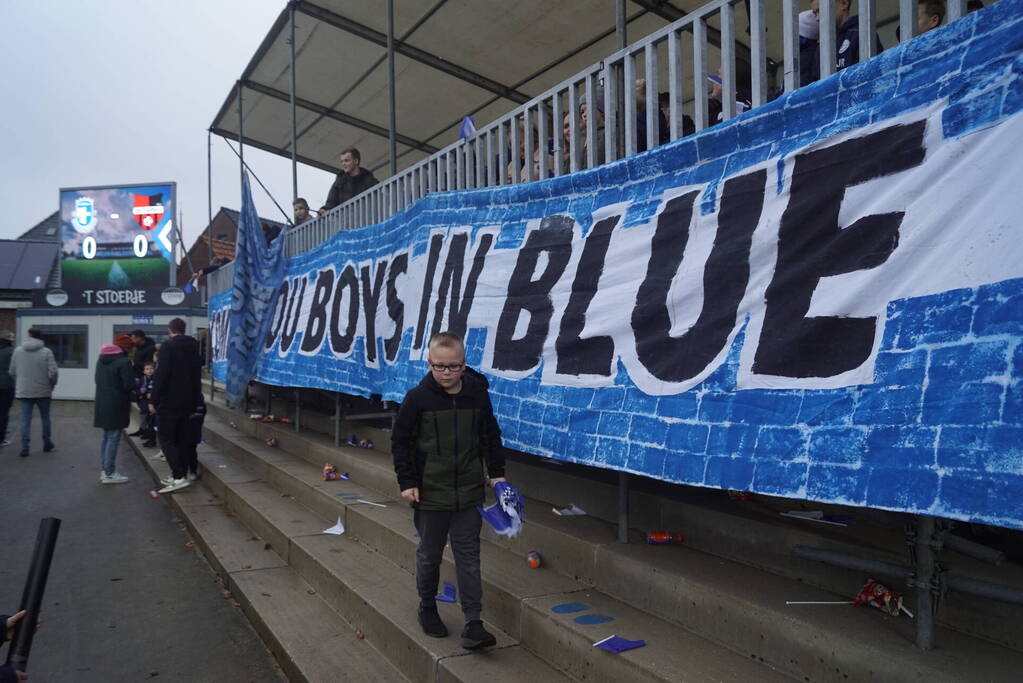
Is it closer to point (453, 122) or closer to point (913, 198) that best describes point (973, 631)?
point (913, 198)

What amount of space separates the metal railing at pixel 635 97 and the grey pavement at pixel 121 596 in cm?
364

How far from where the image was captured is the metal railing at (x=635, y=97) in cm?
308

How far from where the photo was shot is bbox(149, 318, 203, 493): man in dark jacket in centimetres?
826

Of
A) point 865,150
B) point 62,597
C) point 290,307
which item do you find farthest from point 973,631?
point 290,307

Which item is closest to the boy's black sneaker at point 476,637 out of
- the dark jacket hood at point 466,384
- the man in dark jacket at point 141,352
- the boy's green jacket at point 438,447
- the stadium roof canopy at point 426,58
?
the boy's green jacket at point 438,447

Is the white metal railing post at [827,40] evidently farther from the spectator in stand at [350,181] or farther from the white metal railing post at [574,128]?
the spectator in stand at [350,181]

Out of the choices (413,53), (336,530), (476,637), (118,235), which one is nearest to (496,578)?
(476,637)

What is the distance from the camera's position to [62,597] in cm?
533

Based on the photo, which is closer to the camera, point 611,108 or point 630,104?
point 630,104

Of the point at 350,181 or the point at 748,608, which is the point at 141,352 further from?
the point at 748,608

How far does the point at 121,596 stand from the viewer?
17.6ft

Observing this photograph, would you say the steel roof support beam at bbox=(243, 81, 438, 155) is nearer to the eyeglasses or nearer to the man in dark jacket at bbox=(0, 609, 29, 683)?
the eyeglasses

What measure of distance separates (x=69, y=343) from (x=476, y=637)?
2258 centimetres

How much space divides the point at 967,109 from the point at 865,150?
352 mm
